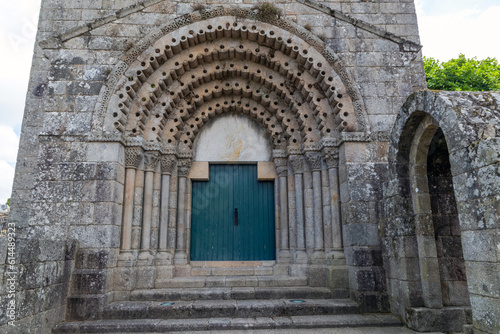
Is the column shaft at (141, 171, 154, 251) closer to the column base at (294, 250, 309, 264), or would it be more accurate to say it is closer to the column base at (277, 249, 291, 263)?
the column base at (277, 249, 291, 263)

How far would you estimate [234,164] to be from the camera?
725cm

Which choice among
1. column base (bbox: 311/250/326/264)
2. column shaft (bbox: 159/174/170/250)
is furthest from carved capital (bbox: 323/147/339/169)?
column shaft (bbox: 159/174/170/250)

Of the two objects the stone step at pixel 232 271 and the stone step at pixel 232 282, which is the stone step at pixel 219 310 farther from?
the stone step at pixel 232 271

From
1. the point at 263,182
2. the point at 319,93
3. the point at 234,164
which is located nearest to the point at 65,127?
the point at 234,164

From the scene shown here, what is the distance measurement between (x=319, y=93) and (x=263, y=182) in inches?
86.7

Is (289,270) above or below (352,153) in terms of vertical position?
below

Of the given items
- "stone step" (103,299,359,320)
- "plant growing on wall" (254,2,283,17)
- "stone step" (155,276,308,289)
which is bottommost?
"stone step" (103,299,359,320)

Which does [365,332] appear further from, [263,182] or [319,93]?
[319,93]

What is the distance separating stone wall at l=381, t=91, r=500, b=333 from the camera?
3094mm

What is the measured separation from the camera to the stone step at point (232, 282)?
589 centimetres

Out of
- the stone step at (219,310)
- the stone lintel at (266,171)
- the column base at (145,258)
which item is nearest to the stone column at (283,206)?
the stone lintel at (266,171)

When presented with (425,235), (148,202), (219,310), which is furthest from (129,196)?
(425,235)

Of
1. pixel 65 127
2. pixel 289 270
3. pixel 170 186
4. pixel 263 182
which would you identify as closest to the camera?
pixel 65 127

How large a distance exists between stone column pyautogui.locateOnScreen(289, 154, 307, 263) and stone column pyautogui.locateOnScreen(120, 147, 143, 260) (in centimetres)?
301
